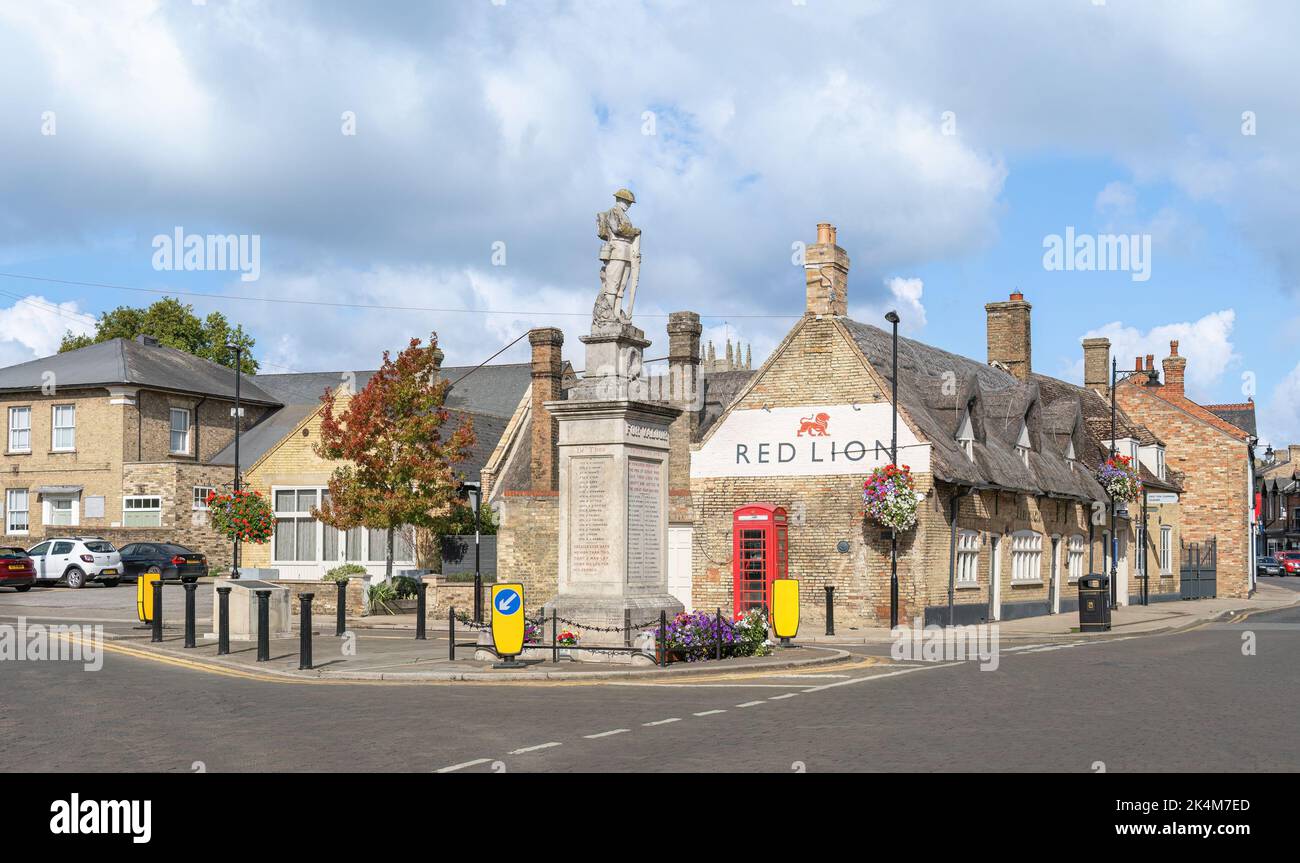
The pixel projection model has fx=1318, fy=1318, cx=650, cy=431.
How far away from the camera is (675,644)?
19969 mm

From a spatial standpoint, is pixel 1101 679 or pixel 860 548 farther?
pixel 860 548

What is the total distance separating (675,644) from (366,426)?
59.7 ft

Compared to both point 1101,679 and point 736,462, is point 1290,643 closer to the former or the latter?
point 1101,679

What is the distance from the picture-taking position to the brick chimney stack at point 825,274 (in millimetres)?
34844

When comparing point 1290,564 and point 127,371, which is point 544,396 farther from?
point 1290,564

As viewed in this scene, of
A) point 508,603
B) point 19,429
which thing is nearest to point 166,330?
point 19,429

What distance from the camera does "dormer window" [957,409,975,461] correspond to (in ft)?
113

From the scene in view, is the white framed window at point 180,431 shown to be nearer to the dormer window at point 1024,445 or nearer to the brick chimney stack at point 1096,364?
the dormer window at point 1024,445

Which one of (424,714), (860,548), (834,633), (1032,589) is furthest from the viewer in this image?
(1032,589)

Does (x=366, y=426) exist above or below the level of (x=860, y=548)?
above

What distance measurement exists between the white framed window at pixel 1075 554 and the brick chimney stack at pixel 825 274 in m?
11.9

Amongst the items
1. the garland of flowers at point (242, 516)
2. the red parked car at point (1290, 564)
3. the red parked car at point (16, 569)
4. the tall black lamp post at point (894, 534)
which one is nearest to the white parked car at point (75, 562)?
the red parked car at point (16, 569)
